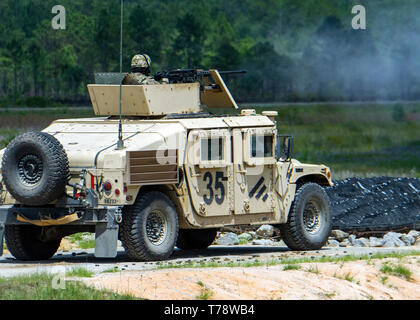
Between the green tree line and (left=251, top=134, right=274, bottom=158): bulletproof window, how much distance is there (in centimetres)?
2762

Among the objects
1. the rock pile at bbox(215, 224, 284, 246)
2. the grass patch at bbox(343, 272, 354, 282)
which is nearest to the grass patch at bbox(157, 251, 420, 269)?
the grass patch at bbox(343, 272, 354, 282)

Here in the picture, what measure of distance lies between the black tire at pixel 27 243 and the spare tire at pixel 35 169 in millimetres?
1459

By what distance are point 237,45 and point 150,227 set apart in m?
59.3

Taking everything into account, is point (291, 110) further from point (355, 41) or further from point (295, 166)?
point (295, 166)

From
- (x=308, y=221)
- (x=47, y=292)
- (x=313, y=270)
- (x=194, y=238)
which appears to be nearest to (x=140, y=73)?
(x=194, y=238)

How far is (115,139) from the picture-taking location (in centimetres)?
2088

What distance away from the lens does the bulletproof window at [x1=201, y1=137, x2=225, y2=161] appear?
21.4 metres

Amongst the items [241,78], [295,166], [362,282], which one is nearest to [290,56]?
[241,78]

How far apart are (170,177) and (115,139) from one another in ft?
3.70

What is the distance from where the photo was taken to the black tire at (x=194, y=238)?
79.2 ft

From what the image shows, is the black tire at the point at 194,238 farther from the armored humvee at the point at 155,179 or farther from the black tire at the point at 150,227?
the black tire at the point at 150,227

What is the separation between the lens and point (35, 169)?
795 inches

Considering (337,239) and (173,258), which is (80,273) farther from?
(337,239)
